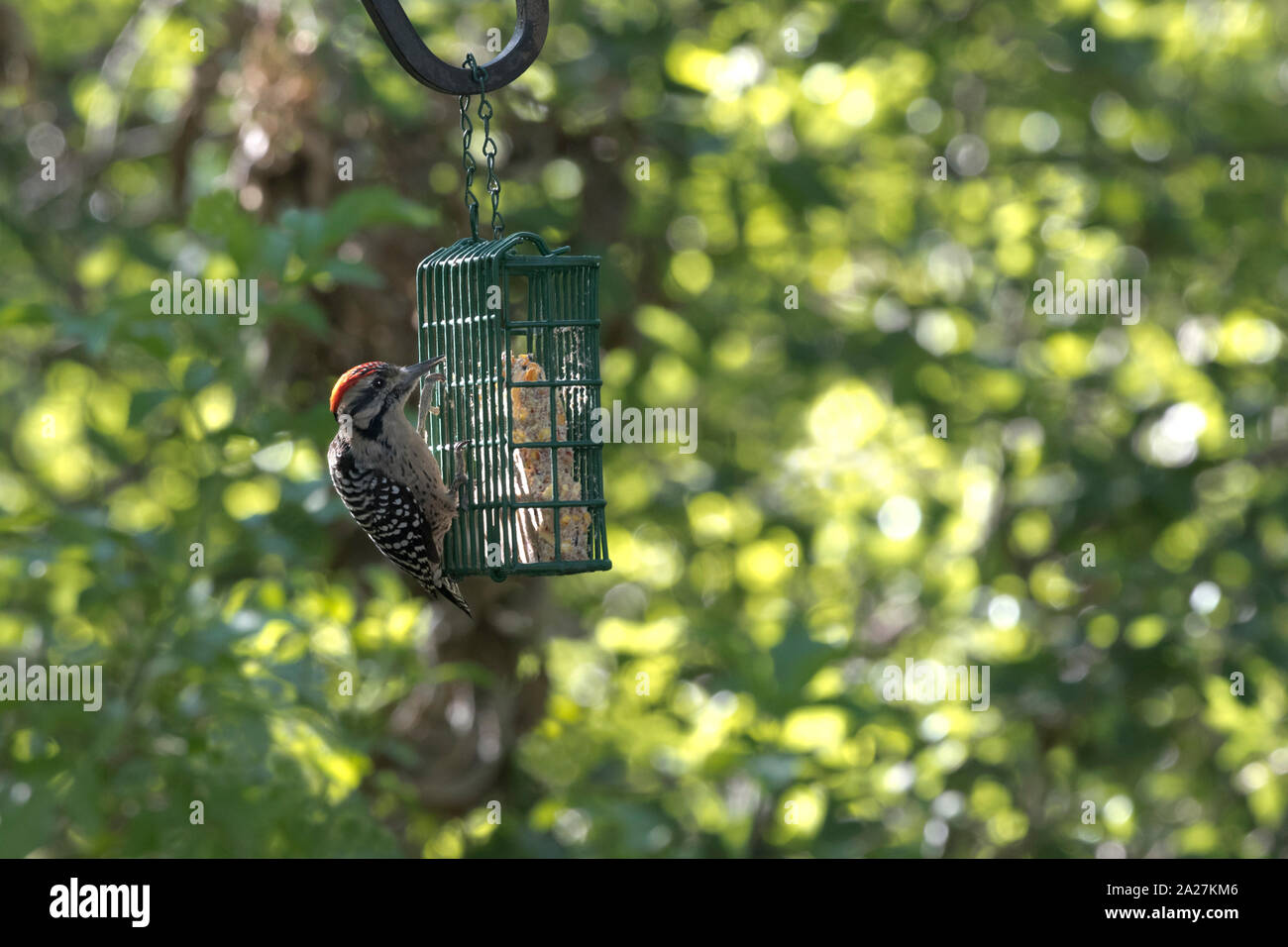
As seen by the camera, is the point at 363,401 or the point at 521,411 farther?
the point at 363,401

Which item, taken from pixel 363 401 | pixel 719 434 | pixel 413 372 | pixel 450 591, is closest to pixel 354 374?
pixel 363 401

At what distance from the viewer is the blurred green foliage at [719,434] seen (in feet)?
15.9

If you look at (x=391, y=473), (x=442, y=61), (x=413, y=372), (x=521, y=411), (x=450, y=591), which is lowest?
(x=450, y=591)

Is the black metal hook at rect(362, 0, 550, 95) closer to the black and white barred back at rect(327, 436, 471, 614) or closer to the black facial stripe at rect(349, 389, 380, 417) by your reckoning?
the black facial stripe at rect(349, 389, 380, 417)

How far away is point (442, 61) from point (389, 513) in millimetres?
1537

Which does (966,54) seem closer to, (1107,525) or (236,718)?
(1107,525)

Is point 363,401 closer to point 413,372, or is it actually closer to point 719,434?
point 413,372

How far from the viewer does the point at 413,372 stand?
4.29 metres

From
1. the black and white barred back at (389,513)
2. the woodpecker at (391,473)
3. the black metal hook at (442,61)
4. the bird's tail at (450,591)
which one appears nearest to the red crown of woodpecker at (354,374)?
the woodpecker at (391,473)

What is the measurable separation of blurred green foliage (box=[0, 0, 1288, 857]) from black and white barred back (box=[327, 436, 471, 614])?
13.8 inches

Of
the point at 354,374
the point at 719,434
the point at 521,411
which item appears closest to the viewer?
the point at 521,411

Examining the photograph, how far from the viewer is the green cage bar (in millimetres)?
4148

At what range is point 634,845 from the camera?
220 inches

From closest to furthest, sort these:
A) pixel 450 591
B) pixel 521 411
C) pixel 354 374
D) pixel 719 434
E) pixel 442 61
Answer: pixel 442 61
pixel 521 411
pixel 354 374
pixel 450 591
pixel 719 434
